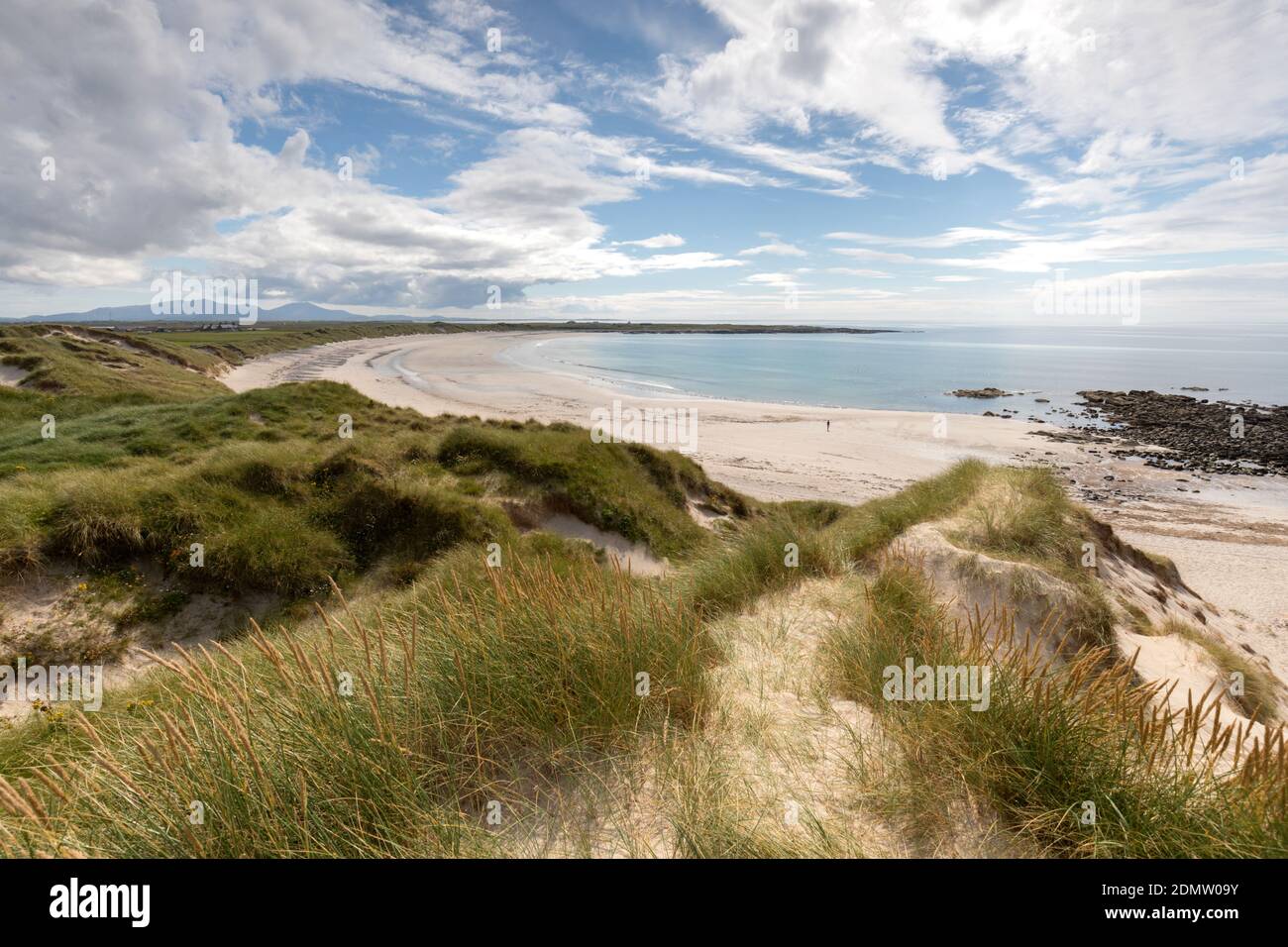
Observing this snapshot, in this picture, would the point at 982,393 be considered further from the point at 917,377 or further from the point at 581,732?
the point at 581,732

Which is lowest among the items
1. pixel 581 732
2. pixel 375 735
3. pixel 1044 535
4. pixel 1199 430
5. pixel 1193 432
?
pixel 581 732

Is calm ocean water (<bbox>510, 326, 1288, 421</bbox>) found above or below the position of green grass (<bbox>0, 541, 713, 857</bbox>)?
above

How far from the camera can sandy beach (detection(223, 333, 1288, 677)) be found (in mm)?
18031

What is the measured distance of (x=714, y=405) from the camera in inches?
2018

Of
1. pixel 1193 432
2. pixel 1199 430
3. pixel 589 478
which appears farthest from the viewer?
pixel 1199 430

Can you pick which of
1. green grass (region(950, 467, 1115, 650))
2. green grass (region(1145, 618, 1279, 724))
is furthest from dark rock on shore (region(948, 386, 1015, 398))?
green grass (region(1145, 618, 1279, 724))

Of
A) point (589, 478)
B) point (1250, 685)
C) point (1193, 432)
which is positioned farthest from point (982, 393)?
point (1250, 685)

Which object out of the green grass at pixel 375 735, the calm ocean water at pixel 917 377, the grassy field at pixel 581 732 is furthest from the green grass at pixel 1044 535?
the calm ocean water at pixel 917 377

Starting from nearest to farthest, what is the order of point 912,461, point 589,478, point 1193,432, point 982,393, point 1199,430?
point 589,478, point 912,461, point 1193,432, point 1199,430, point 982,393

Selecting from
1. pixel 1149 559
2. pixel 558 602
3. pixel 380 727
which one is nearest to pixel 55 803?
pixel 380 727

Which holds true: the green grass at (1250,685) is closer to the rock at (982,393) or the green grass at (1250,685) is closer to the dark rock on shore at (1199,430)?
the dark rock on shore at (1199,430)

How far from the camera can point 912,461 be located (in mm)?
31875

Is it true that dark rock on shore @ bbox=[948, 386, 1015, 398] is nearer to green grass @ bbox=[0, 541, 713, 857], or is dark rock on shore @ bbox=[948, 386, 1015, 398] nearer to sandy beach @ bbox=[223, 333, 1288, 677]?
sandy beach @ bbox=[223, 333, 1288, 677]
